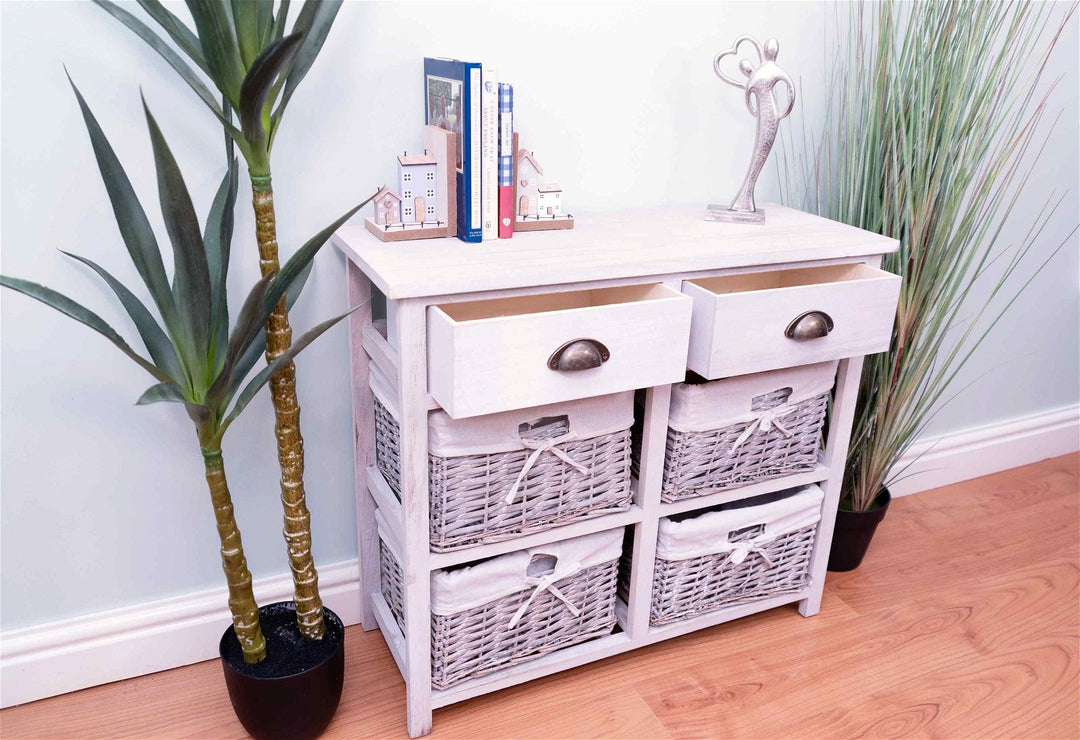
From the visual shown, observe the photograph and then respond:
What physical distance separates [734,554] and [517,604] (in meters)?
0.43

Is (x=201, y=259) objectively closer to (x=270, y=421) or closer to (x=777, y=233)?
(x=270, y=421)

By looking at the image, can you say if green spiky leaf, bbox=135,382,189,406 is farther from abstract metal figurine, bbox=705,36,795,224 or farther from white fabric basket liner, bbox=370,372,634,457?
abstract metal figurine, bbox=705,36,795,224

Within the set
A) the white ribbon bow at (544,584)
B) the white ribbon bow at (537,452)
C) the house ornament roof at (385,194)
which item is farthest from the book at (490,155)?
the white ribbon bow at (544,584)

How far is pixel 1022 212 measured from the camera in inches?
86.7

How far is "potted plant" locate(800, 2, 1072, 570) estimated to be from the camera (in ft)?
5.35

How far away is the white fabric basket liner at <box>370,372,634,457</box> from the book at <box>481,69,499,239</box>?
0.31 metres

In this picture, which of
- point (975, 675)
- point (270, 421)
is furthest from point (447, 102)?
point (975, 675)

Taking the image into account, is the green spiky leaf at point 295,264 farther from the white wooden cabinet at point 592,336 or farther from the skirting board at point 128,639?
the skirting board at point 128,639

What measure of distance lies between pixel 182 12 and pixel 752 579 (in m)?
1.36

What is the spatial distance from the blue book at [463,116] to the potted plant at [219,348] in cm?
28

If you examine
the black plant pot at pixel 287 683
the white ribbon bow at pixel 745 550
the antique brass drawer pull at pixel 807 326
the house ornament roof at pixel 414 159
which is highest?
the house ornament roof at pixel 414 159

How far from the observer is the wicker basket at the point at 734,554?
156 cm

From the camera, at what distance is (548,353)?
1.22m

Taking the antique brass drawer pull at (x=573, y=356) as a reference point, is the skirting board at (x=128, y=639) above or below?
below
